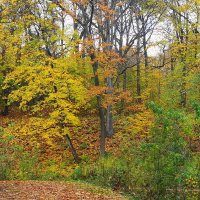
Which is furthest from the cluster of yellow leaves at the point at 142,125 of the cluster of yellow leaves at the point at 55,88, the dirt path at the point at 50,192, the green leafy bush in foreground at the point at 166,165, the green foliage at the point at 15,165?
the dirt path at the point at 50,192

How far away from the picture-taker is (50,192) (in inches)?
363

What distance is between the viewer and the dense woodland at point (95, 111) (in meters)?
9.15

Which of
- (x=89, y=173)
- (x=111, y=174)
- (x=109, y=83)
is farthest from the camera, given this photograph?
(x=109, y=83)

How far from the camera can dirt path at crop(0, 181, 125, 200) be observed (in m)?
8.53

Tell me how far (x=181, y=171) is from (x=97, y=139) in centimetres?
1023

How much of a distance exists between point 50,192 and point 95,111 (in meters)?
14.8

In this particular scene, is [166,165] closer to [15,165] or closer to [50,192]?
[50,192]

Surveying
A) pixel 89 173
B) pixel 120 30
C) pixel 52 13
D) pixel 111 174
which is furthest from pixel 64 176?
pixel 120 30

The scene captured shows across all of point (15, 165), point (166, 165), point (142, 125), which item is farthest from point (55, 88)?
point (166, 165)

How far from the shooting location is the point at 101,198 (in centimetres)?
918

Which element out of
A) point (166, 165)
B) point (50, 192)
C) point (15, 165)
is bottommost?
point (15, 165)

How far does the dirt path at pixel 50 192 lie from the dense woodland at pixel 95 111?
1156mm

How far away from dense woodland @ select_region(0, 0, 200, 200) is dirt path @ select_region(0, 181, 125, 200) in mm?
1156

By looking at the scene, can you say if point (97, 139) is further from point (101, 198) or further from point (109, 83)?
point (101, 198)
